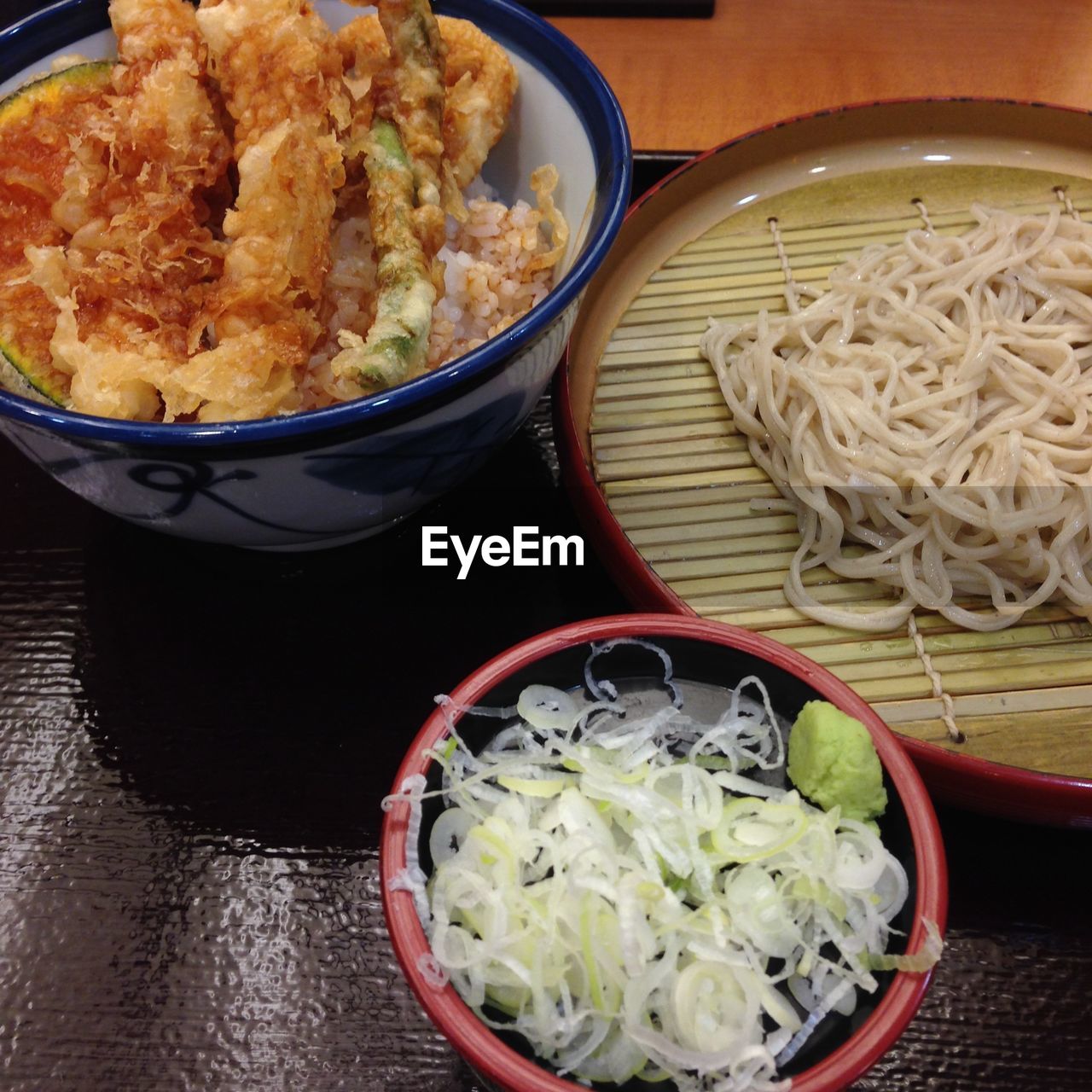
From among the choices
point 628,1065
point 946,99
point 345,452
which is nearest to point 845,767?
point 628,1065

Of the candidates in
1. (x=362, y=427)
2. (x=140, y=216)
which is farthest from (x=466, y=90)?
(x=362, y=427)

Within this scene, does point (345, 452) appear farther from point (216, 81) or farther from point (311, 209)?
point (216, 81)

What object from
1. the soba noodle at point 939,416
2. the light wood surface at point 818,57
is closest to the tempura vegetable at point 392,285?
the soba noodle at point 939,416

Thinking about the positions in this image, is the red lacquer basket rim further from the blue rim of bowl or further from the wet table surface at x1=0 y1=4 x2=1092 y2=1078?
the blue rim of bowl

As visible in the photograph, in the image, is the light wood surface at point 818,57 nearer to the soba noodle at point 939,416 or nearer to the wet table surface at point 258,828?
the soba noodle at point 939,416

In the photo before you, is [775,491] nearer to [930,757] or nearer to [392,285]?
[930,757]
